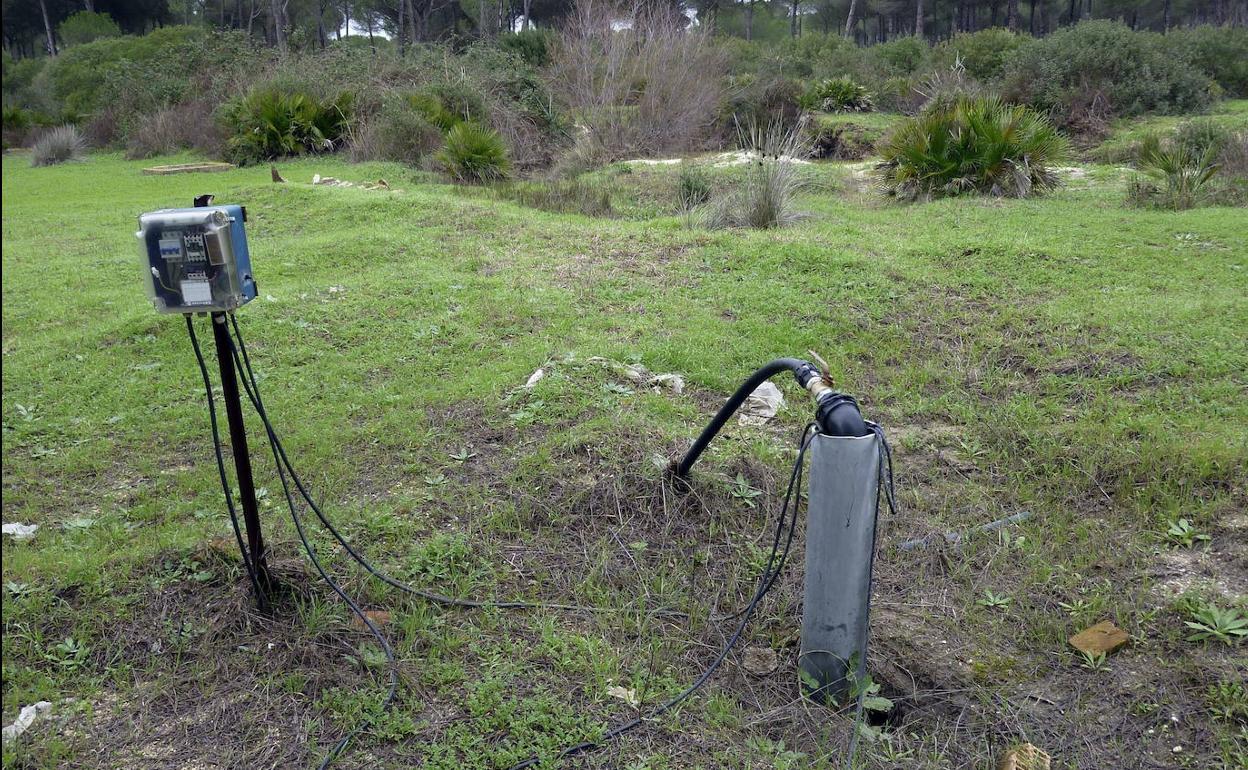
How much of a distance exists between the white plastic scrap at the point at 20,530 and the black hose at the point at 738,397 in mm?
2567

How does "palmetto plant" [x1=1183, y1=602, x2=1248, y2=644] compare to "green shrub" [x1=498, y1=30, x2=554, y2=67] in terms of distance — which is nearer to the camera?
"palmetto plant" [x1=1183, y1=602, x2=1248, y2=644]

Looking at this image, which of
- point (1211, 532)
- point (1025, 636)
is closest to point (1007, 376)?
point (1211, 532)

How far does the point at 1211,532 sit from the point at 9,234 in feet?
37.7

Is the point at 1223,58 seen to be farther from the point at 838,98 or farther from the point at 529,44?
the point at 529,44

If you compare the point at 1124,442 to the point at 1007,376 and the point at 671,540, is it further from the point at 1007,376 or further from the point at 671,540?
the point at 671,540

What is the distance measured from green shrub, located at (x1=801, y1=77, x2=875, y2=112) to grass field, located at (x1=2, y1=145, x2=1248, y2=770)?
1379cm

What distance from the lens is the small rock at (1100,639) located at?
298cm

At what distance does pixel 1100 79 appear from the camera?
1722 cm

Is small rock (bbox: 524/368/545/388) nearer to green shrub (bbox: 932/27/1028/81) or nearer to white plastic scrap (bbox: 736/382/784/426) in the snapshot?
white plastic scrap (bbox: 736/382/784/426)

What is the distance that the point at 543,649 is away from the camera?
2965 millimetres

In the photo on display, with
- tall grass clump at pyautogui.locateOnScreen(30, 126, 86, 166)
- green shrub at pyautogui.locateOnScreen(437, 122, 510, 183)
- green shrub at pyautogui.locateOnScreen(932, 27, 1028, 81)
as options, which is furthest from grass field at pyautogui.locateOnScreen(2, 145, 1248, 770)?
green shrub at pyautogui.locateOnScreen(932, 27, 1028, 81)

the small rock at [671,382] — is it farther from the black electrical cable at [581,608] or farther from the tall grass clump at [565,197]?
the tall grass clump at [565,197]

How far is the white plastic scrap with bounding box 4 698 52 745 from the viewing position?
2480mm

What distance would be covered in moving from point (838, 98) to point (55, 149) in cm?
1622
